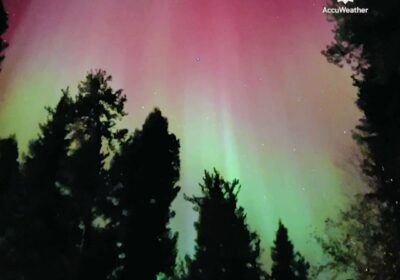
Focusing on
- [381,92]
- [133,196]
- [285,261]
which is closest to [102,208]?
[133,196]

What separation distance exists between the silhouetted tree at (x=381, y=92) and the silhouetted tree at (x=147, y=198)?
901 cm

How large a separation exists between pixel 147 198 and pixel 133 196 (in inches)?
25.5

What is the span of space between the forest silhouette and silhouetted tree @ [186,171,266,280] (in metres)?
0.05

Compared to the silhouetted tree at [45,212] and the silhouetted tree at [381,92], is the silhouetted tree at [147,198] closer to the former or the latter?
the silhouetted tree at [45,212]

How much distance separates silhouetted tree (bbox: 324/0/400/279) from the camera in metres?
13.5

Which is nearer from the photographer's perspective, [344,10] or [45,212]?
[344,10]

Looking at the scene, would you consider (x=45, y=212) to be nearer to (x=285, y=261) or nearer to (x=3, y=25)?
(x=3, y=25)

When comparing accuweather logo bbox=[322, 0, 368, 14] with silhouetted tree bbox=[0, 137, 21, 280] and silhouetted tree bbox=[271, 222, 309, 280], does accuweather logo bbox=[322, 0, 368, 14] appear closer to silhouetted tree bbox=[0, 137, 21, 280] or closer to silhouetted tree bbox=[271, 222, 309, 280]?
silhouetted tree bbox=[0, 137, 21, 280]

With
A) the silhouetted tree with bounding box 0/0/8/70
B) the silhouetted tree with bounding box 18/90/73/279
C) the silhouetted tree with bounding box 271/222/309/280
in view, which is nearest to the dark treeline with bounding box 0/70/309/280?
the silhouetted tree with bounding box 18/90/73/279

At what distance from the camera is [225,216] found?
21.7 meters

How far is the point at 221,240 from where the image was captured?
836 inches

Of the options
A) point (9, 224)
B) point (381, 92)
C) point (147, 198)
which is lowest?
point (9, 224)

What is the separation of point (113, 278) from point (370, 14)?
47.8ft

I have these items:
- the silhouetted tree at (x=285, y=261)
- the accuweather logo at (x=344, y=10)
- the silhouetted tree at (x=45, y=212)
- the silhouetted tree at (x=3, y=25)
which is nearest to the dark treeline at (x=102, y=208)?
the silhouetted tree at (x=45, y=212)
